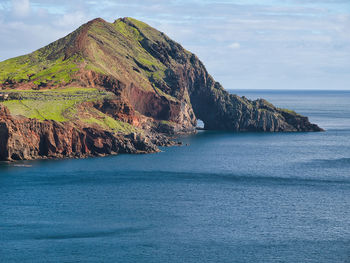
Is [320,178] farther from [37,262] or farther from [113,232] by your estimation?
[37,262]

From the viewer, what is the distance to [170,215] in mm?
140375

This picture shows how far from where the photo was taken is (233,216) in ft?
461

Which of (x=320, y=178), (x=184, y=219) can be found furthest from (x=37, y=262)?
(x=320, y=178)

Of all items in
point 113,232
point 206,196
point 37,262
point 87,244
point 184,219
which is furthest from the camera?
point 206,196

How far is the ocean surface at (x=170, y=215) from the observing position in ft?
378

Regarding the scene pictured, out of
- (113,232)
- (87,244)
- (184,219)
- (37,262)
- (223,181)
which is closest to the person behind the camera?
(37,262)

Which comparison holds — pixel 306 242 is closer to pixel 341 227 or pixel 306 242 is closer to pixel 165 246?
pixel 341 227

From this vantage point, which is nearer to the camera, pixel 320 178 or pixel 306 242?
pixel 306 242

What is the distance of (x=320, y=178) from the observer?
18925 cm

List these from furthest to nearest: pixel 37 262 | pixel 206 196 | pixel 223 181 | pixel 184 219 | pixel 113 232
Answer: pixel 223 181, pixel 206 196, pixel 184 219, pixel 113 232, pixel 37 262

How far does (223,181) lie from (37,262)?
3412 inches

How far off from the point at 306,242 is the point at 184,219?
100 ft

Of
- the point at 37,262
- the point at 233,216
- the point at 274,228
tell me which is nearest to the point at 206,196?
the point at 233,216

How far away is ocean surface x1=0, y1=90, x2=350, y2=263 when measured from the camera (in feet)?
378
